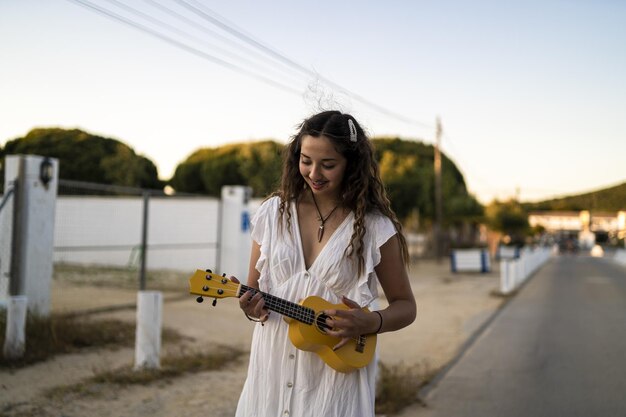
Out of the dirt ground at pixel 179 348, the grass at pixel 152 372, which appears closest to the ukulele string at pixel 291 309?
the dirt ground at pixel 179 348

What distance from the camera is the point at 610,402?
561cm

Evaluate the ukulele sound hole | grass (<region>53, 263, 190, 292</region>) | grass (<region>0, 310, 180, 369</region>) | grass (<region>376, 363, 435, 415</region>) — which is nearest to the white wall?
grass (<region>53, 263, 190, 292</region>)

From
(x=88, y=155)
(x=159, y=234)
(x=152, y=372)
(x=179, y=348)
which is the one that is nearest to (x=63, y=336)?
(x=179, y=348)

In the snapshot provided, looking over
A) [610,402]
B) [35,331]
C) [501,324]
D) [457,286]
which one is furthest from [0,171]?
[457,286]

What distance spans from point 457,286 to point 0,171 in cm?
1463

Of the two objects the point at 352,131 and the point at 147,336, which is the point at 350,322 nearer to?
the point at 352,131

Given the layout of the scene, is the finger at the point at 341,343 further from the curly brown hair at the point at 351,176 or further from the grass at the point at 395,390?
the grass at the point at 395,390

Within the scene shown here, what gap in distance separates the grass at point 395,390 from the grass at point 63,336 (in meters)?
3.52

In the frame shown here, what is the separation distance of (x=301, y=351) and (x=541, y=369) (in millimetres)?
5789

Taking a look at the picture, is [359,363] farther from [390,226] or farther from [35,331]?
[35,331]

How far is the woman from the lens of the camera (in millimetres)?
2170

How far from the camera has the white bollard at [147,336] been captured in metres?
6.14

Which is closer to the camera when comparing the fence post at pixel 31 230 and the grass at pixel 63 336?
the grass at pixel 63 336

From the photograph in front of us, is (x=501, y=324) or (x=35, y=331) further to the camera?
(x=501, y=324)
